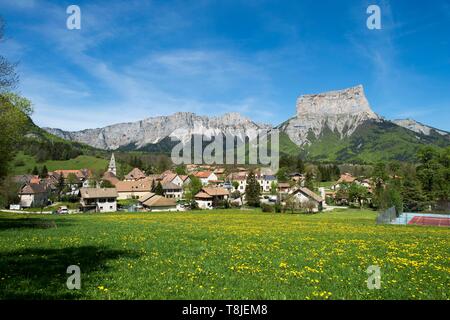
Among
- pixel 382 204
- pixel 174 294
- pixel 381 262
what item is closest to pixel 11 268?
pixel 174 294

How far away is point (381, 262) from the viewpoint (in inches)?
614

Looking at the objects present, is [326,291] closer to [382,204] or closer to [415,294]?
[415,294]

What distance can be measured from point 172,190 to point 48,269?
137475 mm

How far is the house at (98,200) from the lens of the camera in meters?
107

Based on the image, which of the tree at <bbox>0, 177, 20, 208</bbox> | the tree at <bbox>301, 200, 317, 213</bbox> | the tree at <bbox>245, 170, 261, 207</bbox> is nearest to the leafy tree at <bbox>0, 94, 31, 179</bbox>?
the tree at <bbox>0, 177, 20, 208</bbox>

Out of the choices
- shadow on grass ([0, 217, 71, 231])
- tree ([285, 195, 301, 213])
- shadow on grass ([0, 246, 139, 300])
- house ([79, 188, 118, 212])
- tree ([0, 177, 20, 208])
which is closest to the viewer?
shadow on grass ([0, 246, 139, 300])

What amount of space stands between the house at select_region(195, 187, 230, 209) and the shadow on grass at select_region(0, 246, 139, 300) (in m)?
90.2

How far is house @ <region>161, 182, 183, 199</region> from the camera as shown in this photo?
14650 cm

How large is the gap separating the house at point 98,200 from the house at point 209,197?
2924 cm

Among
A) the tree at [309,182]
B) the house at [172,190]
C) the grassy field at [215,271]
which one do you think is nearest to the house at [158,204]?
the house at [172,190]

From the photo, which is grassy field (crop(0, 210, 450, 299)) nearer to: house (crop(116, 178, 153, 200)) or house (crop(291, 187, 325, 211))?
house (crop(291, 187, 325, 211))

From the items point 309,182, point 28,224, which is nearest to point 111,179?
point 309,182
